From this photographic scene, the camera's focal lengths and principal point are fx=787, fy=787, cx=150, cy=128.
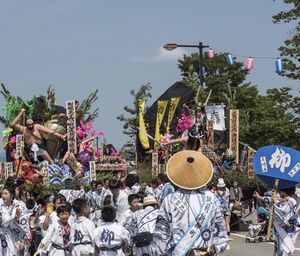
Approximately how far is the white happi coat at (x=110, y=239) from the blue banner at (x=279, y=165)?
6.09ft

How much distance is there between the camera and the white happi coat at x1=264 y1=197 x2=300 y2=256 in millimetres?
9398

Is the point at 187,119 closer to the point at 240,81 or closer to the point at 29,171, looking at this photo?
the point at 29,171

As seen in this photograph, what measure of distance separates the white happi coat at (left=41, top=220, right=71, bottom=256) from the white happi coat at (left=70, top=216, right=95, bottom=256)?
1.44ft

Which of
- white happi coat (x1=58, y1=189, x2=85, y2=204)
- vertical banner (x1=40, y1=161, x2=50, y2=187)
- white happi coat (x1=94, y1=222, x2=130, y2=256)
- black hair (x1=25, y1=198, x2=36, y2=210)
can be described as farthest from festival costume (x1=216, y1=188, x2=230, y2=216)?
white happi coat (x1=94, y1=222, x2=130, y2=256)

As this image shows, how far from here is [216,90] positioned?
177 feet

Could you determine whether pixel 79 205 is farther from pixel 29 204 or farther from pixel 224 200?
→ pixel 224 200

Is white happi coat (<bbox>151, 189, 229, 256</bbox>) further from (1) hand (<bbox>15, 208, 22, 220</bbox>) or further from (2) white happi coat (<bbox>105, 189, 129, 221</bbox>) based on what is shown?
(2) white happi coat (<bbox>105, 189, 129, 221</bbox>)

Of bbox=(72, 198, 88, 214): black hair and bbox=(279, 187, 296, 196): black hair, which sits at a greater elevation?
bbox=(279, 187, 296, 196): black hair

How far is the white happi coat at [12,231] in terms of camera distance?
11.0m

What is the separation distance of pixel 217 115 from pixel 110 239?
21.5m

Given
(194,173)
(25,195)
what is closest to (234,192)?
(25,195)

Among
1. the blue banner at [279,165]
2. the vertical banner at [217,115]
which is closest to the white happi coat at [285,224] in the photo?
the blue banner at [279,165]

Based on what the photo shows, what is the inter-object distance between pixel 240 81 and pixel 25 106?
34.8 m

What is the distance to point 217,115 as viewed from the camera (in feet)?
100
